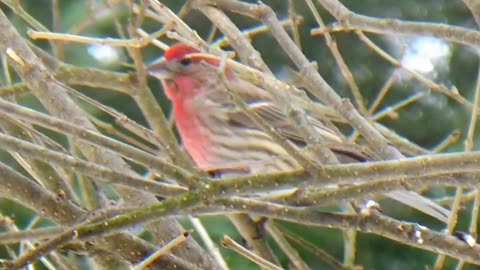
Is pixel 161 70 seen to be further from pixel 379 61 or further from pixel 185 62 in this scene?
pixel 379 61

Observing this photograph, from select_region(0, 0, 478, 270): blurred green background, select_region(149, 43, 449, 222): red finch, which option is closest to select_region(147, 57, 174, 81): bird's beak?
select_region(149, 43, 449, 222): red finch

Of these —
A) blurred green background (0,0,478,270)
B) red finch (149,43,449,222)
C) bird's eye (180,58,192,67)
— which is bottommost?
red finch (149,43,449,222)

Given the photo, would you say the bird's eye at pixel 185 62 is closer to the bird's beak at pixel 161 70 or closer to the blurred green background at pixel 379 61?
the bird's beak at pixel 161 70

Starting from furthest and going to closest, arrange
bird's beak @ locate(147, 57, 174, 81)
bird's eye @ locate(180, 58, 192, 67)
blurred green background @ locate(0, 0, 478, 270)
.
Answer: blurred green background @ locate(0, 0, 478, 270), bird's eye @ locate(180, 58, 192, 67), bird's beak @ locate(147, 57, 174, 81)

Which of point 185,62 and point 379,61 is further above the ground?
point 379,61

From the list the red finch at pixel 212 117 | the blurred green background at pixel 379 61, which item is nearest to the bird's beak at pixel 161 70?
the red finch at pixel 212 117

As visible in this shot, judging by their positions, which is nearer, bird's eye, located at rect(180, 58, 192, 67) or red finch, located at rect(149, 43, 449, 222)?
red finch, located at rect(149, 43, 449, 222)

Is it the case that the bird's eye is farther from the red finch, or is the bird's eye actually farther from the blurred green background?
the blurred green background

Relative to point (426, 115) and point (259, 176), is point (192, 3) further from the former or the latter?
point (426, 115)

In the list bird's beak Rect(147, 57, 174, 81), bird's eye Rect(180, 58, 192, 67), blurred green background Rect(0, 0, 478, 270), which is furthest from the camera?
blurred green background Rect(0, 0, 478, 270)

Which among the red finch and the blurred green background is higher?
the blurred green background

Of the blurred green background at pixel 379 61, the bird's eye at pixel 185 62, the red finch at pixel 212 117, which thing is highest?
the blurred green background at pixel 379 61

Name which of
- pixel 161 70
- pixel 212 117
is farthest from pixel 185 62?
pixel 212 117
